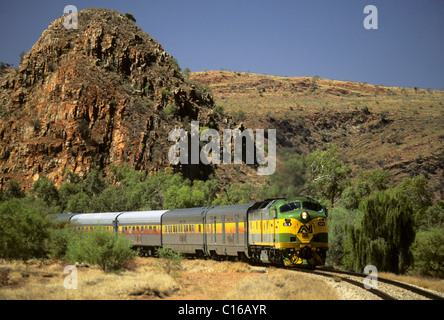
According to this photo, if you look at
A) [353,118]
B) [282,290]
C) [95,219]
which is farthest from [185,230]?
[353,118]

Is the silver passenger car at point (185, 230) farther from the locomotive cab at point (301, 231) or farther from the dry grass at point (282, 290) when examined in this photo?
the dry grass at point (282, 290)

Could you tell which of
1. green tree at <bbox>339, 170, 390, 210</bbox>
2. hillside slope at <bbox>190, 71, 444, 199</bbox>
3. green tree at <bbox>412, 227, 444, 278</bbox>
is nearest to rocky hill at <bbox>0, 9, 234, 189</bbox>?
green tree at <bbox>339, 170, 390, 210</bbox>

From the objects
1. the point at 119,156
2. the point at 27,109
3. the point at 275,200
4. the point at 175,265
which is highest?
the point at 27,109

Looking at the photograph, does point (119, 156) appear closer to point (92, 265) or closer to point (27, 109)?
point (27, 109)

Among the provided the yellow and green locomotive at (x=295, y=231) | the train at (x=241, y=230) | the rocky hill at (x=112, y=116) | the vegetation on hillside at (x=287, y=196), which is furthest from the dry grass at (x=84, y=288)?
the rocky hill at (x=112, y=116)

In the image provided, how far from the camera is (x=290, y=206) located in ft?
90.8

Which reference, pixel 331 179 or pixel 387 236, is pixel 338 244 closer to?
pixel 387 236

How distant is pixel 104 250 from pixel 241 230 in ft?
26.8

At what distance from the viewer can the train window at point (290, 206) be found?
2759cm

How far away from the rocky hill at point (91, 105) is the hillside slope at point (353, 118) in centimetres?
3609

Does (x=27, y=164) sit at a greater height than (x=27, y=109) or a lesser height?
lesser

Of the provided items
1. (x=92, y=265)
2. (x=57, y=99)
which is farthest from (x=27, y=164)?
(x=92, y=265)

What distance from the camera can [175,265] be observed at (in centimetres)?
3183
